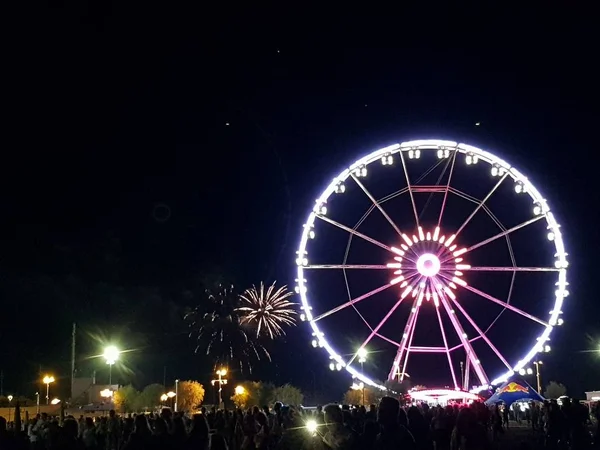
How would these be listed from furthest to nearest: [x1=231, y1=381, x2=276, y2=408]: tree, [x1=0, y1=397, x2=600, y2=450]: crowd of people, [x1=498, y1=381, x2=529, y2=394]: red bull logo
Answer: [x1=231, y1=381, x2=276, y2=408]: tree < [x1=498, y1=381, x2=529, y2=394]: red bull logo < [x1=0, y1=397, x2=600, y2=450]: crowd of people

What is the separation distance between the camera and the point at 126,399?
192 ft

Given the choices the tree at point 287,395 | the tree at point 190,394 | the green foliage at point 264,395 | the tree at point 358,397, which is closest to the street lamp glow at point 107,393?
the tree at point 190,394

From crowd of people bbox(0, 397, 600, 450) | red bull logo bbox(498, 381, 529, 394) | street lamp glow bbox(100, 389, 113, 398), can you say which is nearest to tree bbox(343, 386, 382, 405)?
street lamp glow bbox(100, 389, 113, 398)

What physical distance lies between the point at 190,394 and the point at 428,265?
106 feet

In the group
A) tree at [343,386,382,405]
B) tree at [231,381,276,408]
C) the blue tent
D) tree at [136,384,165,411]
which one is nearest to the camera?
the blue tent

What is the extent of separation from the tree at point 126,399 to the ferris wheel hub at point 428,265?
26804 millimetres

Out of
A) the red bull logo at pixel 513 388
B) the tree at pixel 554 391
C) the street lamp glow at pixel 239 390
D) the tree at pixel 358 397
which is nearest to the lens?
the red bull logo at pixel 513 388

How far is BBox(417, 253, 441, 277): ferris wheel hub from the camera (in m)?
37.6

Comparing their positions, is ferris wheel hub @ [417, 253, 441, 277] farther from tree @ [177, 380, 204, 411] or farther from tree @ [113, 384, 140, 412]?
tree @ [177, 380, 204, 411]

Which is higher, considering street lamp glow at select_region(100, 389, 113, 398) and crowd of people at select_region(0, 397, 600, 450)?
street lamp glow at select_region(100, 389, 113, 398)

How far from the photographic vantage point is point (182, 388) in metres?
63.3

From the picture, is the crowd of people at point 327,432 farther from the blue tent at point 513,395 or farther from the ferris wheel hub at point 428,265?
the ferris wheel hub at point 428,265

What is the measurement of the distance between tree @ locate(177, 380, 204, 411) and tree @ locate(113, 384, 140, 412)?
11.1 ft

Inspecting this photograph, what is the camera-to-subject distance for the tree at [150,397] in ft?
195
